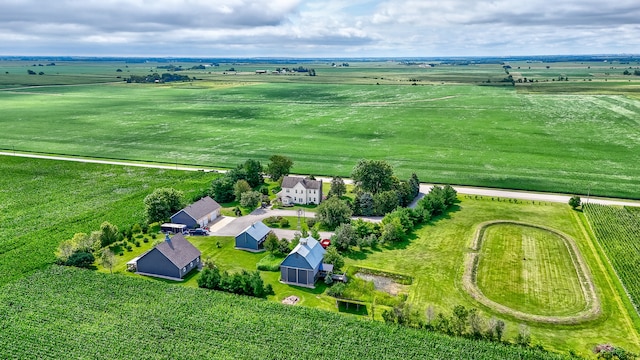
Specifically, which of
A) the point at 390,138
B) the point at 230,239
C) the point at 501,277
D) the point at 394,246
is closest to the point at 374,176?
the point at 394,246

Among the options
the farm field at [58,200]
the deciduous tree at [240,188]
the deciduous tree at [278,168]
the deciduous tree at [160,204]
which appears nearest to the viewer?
the farm field at [58,200]

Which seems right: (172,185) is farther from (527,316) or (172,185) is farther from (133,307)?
(527,316)


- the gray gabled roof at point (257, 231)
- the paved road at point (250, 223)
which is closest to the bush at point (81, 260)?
the paved road at point (250, 223)

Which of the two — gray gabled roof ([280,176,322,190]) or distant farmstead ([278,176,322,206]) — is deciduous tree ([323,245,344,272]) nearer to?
distant farmstead ([278,176,322,206])

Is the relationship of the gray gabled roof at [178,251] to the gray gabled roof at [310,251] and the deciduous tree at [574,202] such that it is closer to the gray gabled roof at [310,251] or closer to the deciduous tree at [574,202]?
the gray gabled roof at [310,251]

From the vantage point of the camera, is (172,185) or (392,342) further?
(172,185)

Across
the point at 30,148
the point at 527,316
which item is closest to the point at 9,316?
the point at 527,316

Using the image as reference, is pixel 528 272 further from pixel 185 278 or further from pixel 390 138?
pixel 390 138

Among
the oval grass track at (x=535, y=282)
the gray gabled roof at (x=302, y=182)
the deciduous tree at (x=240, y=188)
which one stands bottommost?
the oval grass track at (x=535, y=282)
